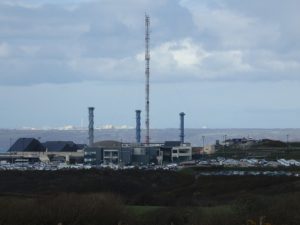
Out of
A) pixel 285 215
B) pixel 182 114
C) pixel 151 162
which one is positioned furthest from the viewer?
pixel 182 114

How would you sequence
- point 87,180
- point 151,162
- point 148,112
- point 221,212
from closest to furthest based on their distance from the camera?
point 221,212
point 87,180
point 151,162
point 148,112

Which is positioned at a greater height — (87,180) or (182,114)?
(182,114)

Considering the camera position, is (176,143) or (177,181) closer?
(177,181)

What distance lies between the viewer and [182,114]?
6481 inches

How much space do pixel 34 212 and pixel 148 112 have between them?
108874 millimetres

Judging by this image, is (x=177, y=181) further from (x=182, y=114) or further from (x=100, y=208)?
(x=182, y=114)

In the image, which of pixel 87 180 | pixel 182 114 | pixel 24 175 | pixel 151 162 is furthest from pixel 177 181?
pixel 182 114

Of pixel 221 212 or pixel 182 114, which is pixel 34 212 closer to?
pixel 221 212

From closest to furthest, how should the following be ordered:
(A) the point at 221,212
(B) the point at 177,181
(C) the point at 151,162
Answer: (A) the point at 221,212 < (B) the point at 177,181 < (C) the point at 151,162

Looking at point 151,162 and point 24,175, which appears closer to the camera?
point 24,175

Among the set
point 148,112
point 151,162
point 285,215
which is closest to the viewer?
point 285,215

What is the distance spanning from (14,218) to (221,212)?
834 centimetres

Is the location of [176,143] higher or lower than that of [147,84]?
lower

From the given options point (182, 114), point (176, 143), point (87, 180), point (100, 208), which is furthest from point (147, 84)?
point (100, 208)
